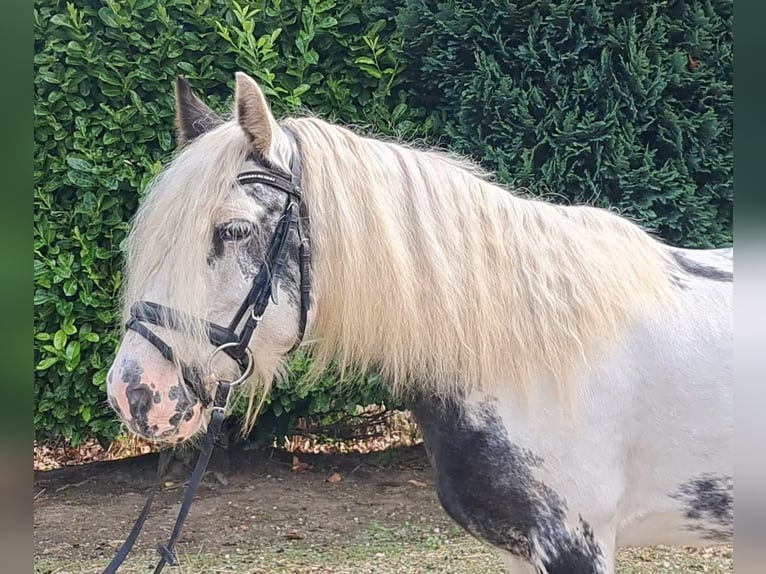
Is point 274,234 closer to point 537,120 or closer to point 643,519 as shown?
point 643,519

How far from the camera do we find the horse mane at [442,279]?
5.61 feet

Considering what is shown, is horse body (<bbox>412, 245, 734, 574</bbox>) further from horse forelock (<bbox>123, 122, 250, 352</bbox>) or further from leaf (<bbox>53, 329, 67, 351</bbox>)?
leaf (<bbox>53, 329, 67, 351</bbox>)

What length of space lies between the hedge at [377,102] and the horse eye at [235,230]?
179cm

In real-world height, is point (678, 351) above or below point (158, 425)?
above

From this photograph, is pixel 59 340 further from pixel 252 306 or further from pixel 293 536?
pixel 252 306

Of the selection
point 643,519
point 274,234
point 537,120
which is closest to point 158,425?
point 274,234

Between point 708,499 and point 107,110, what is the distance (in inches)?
124

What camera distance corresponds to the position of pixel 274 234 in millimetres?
1641

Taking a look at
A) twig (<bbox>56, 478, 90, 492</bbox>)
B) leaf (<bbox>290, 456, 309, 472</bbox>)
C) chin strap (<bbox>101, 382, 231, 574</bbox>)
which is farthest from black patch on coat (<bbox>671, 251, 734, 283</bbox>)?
twig (<bbox>56, 478, 90, 492</bbox>)

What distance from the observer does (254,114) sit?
5.31ft

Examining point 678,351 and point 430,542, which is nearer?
point 678,351

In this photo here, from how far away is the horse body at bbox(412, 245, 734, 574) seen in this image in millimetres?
1682

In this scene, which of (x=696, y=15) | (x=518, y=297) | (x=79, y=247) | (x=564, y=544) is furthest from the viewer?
(x=79, y=247)

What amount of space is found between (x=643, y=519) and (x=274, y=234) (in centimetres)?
120
